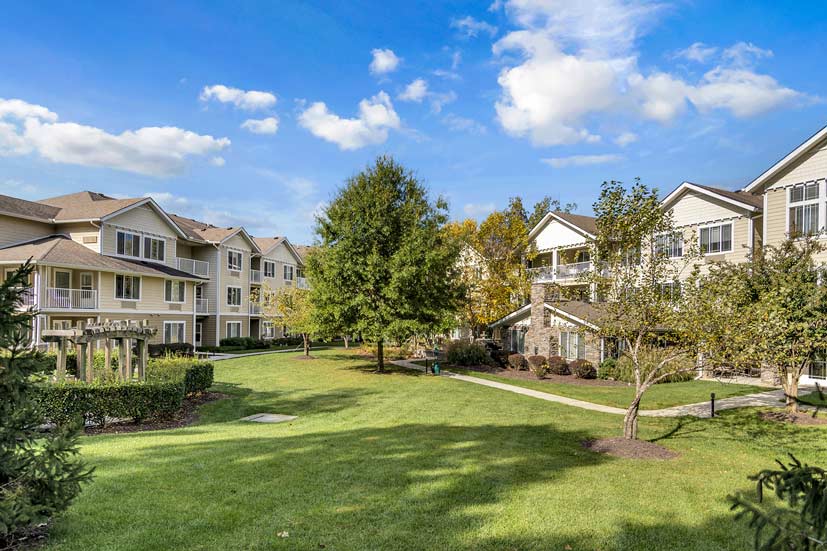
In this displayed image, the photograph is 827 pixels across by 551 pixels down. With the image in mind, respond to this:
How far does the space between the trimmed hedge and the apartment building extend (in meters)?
10.8

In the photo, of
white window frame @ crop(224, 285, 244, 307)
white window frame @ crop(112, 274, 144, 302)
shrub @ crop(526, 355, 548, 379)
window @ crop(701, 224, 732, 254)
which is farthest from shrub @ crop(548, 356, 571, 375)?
white window frame @ crop(224, 285, 244, 307)

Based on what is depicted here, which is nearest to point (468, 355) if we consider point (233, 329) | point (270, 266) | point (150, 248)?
point (233, 329)

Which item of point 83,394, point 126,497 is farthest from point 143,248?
point 126,497

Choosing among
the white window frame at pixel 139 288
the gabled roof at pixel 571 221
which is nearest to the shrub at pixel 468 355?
the gabled roof at pixel 571 221

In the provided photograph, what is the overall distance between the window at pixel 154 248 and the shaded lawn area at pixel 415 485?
2257cm

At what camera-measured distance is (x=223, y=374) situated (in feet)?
74.0

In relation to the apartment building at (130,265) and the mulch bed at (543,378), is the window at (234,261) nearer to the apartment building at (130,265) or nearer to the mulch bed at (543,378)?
the apartment building at (130,265)

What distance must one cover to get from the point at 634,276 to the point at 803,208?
15.8 meters

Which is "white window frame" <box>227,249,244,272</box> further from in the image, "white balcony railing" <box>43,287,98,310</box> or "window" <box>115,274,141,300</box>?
"white balcony railing" <box>43,287,98,310</box>

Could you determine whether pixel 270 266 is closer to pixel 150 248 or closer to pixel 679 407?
pixel 150 248

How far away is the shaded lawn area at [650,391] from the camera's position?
18.1 meters

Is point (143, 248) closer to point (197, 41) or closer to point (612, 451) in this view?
point (197, 41)

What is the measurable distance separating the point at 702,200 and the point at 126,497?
94.5 ft

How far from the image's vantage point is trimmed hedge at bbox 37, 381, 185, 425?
37.3 feet
